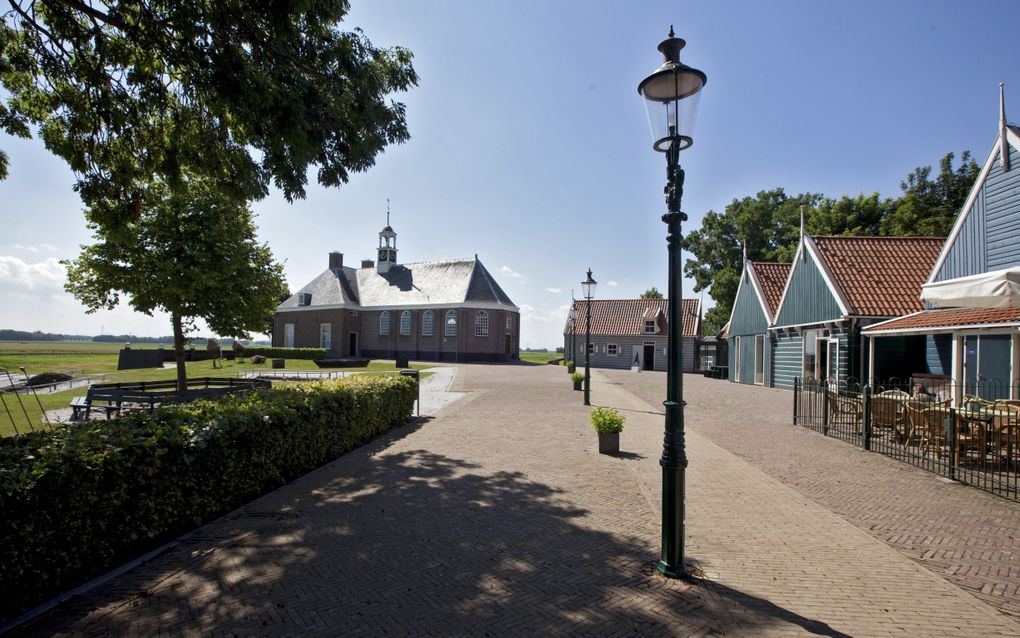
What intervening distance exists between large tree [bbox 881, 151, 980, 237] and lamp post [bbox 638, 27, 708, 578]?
3387 cm

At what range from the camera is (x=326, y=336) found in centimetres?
5038

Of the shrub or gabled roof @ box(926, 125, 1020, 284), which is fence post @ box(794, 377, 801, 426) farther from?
gabled roof @ box(926, 125, 1020, 284)

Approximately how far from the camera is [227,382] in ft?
46.6

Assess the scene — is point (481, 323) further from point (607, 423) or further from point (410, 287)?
point (607, 423)

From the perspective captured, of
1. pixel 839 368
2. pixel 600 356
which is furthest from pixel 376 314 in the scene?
pixel 839 368

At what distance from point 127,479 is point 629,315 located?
43.8 metres

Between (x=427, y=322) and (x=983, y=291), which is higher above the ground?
(x=427, y=322)

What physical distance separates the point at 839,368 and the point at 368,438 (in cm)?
1709

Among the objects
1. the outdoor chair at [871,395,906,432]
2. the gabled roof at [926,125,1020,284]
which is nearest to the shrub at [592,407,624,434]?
the outdoor chair at [871,395,906,432]

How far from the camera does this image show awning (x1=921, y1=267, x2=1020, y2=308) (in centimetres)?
659

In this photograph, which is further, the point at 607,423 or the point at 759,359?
the point at 759,359

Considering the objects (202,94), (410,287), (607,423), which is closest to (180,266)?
(202,94)

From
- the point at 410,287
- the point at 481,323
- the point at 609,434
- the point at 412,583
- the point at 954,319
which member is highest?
the point at 410,287

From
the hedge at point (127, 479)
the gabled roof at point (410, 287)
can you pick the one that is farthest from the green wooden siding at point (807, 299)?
the gabled roof at point (410, 287)
